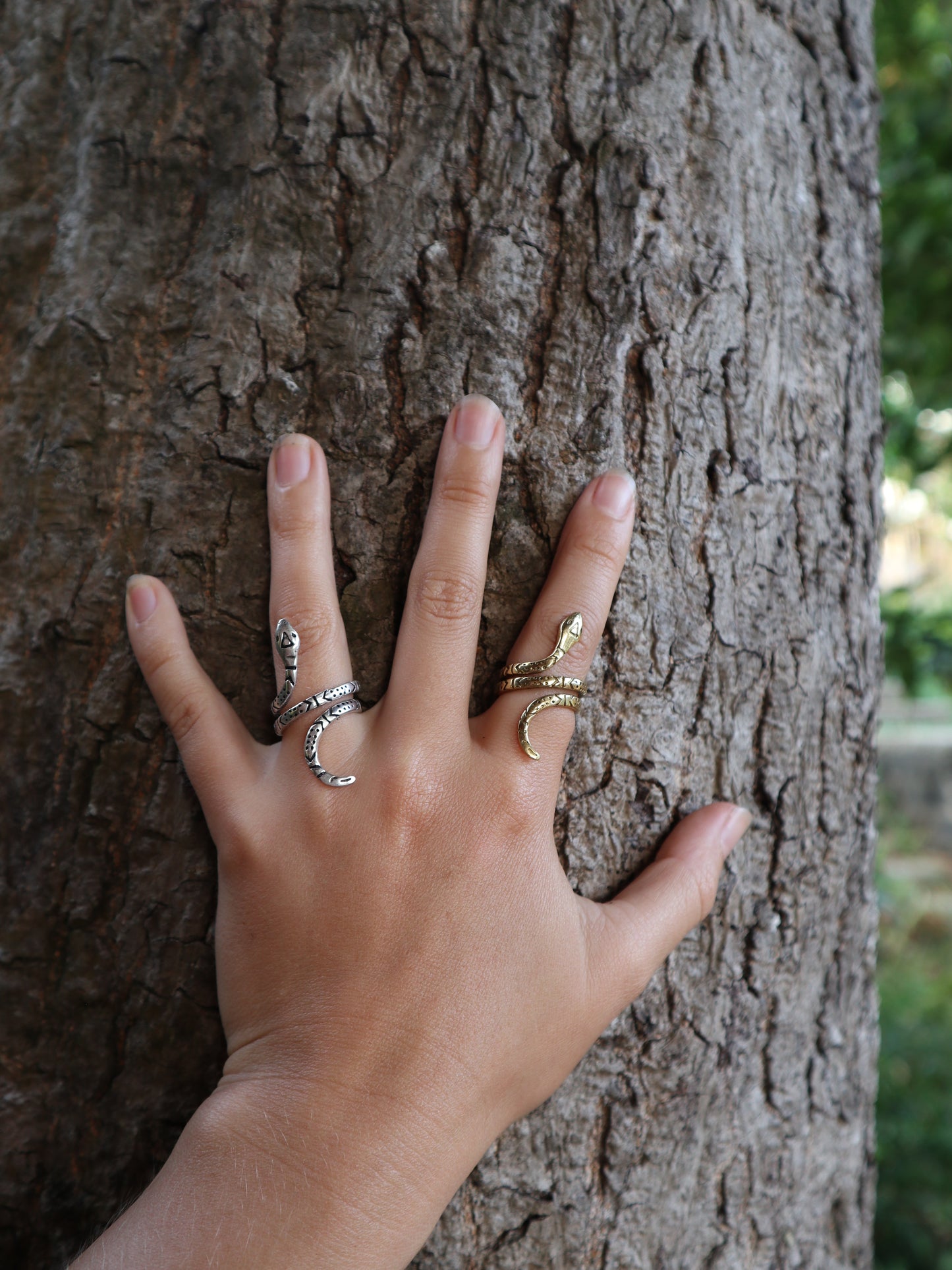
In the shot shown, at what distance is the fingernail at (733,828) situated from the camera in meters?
1.34

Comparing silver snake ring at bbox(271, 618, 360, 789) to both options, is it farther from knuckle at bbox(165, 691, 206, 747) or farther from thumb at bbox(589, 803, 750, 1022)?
thumb at bbox(589, 803, 750, 1022)

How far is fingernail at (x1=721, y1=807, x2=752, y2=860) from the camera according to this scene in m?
1.34

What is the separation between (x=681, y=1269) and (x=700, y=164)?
6.06 ft

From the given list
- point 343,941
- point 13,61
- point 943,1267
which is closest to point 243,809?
point 343,941

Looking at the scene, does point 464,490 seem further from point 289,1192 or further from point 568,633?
point 289,1192

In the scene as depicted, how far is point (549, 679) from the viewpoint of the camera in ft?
3.91

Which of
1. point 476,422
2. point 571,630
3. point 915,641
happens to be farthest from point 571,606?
point 915,641

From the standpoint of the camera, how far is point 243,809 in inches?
45.7

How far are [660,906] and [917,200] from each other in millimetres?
2665

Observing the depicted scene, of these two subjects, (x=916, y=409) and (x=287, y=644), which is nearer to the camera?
(x=287, y=644)

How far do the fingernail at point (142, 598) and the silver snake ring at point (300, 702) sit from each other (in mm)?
227

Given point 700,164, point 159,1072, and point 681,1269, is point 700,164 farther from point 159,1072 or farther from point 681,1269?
point 681,1269

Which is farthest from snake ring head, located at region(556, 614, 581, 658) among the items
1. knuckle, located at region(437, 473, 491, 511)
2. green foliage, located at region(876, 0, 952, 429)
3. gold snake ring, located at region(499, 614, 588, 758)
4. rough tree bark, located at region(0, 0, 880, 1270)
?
green foliage, located at region(876, 0, 952, 429)

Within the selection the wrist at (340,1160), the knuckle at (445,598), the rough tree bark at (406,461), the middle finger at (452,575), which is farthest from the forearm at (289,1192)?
the knuckle at (445,598)
